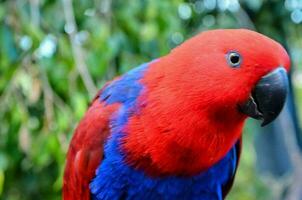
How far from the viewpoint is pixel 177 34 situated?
1.94 metres

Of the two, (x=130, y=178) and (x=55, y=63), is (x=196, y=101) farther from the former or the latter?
(x=55, y=63)

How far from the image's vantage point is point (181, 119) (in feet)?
3.72

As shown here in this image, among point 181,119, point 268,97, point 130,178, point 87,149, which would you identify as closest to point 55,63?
point 87,149

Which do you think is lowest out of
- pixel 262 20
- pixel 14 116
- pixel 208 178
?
pixel 262 20

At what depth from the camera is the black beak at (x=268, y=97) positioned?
1.04 metres

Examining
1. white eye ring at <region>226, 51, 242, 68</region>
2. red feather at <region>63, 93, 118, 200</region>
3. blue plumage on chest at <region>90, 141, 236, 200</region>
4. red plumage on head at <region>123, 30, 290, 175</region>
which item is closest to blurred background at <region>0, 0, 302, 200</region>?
red feather at <region>63, 93, 118, 200</region>

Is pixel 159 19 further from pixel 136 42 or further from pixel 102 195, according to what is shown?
pixel 102 195

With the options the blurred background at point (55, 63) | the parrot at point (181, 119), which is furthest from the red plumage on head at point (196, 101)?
the blurred background at point (55, 63)

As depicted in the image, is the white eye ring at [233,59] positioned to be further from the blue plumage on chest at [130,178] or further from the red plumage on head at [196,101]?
the blue plumage on chest at [130,178]

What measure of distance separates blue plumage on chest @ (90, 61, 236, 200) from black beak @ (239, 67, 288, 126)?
24 cm

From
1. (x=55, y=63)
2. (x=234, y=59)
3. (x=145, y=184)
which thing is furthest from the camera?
(x=55, y=63)

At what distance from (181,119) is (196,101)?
52mm

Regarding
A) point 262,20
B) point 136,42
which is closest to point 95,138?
point 136,42

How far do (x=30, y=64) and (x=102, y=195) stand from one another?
0.47 m
